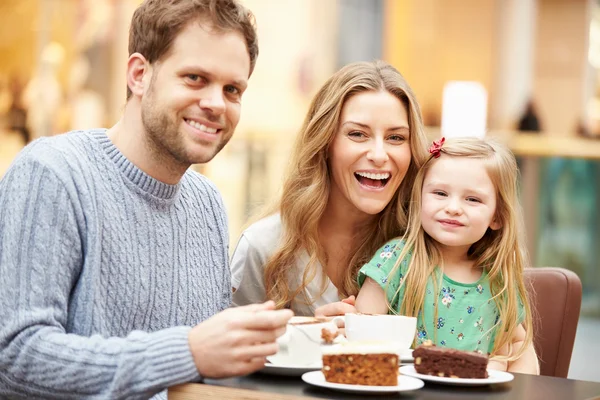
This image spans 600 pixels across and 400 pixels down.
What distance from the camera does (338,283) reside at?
9.49 feet

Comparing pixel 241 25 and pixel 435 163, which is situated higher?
pixel 241 25

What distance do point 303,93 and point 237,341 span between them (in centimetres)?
863

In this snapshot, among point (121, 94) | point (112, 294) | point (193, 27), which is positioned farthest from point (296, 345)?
point (121, 94)

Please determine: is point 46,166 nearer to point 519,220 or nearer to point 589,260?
point 519,220

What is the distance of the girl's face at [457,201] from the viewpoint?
261 centimetres

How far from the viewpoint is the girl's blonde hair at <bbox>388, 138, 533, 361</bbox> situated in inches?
102

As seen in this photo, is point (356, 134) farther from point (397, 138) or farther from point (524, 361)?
point (524, 361)

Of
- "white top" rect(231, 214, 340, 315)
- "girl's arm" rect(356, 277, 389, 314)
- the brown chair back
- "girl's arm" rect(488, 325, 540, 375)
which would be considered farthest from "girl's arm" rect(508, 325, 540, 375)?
"white top" rect(231, 214, 340, 315)

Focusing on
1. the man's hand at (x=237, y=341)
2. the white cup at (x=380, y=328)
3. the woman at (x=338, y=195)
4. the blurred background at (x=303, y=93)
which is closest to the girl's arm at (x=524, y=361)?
the woman at (x=338, y=195)

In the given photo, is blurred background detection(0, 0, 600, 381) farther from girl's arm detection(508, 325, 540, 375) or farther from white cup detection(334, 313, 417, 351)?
white cup detection(334, 313, 417, 351)

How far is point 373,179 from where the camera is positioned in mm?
2760

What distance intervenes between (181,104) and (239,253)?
1.03 metres

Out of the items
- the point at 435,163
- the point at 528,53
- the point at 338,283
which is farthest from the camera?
the point at 528,53

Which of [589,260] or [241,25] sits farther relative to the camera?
[589,260]
